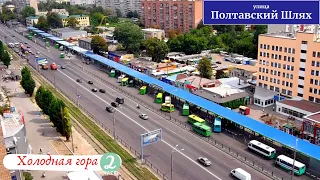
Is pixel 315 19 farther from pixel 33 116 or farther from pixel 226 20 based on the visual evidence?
pixel 33 116

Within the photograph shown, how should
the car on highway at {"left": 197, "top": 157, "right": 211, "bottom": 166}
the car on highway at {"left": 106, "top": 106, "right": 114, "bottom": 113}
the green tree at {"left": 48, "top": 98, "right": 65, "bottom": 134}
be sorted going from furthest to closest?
the car on highway at {"left": 106, "top": 106, "right": 114, "bottom": 113} → the green tree at {"left": 48, "top": 98, "right": 65, "bottom": 134} → the car on highway at {"left": 197, "top": 157, "right": 211, "bottom": 166}

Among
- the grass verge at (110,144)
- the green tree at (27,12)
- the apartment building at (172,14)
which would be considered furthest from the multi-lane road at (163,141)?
the green tree at (27,12)

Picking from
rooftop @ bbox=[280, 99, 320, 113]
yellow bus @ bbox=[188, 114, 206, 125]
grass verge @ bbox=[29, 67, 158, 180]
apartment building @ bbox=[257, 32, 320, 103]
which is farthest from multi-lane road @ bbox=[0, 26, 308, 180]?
apartment building @ bbox=[257, 32, 320, 103]

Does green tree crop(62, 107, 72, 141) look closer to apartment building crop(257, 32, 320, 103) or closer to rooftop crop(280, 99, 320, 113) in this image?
rooftop crop(280, 99, 320, 113)

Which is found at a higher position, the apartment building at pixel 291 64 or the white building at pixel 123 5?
the white building at pixel 123 5

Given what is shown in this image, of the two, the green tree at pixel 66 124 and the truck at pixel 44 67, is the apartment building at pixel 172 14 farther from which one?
the green tree at pixel 66 124

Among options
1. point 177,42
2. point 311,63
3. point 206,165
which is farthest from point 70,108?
point 177,42
